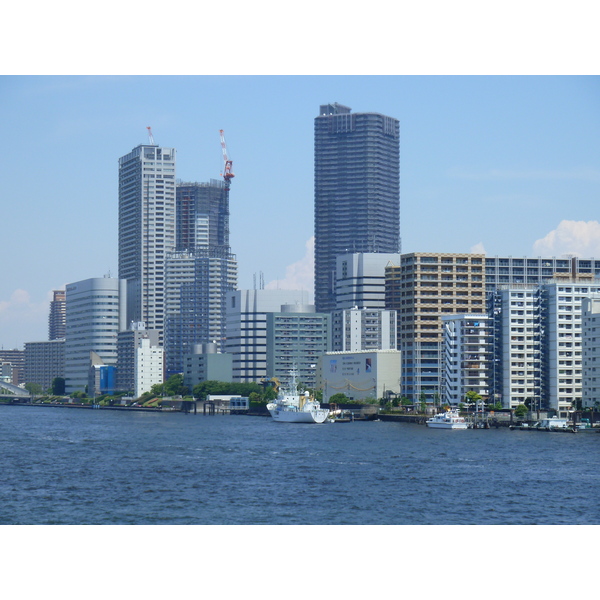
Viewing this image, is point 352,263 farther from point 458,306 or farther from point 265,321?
point 458,306

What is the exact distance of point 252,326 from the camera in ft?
633

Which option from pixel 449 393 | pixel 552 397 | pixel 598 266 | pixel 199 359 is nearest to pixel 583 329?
pixel 552 397

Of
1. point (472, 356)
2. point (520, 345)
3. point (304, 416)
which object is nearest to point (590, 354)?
point (520, 345)

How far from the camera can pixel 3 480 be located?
46.0 metres

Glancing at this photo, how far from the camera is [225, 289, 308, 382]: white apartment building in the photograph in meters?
191

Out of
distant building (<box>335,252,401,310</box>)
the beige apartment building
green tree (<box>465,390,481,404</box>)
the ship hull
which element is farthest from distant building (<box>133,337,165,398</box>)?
green tree (<box>465,390,481,404</box>)

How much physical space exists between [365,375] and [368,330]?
2750cm

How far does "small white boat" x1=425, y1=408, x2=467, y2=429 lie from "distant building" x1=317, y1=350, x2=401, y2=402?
32.8 m

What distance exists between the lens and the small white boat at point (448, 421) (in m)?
102

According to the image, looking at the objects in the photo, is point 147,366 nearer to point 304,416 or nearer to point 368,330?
point 368,330

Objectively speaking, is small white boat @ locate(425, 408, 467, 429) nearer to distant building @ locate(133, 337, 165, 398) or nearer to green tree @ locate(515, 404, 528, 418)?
green tree @ locate(515, 404, 528, 418)

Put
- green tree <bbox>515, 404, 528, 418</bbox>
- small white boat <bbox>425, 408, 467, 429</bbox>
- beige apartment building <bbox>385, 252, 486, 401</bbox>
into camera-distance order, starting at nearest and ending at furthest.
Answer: small white boat <bbox>425, 408, 467, 429</bbox> < green tree <bbox>515, 404, 528, 418</bbox> < beige apartment building <bbox>385, 252, 486, 401</bbox>

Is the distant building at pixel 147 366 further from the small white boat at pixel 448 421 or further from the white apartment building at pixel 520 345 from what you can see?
the small white boat at pixel 448 421
